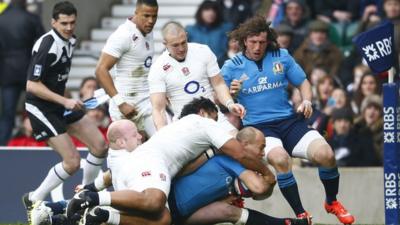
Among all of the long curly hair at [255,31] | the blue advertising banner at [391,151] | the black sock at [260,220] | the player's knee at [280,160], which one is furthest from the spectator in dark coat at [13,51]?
Answer: the blue advertising banner at [391,151]

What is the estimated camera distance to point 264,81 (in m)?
15.2

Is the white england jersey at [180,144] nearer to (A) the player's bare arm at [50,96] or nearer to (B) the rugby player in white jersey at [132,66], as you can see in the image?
(B) the rugby player in white jersey at [132,66]

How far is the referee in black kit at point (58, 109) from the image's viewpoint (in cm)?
1638

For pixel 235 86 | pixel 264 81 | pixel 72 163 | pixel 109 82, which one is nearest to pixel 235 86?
pixel 235 86

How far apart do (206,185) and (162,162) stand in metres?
0.46

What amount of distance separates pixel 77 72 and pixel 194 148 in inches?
344

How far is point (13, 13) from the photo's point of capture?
830 inches

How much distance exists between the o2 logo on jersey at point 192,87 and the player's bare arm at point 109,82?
915mm

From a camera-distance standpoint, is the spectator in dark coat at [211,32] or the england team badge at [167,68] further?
the spectator in dark coat at [211,32]

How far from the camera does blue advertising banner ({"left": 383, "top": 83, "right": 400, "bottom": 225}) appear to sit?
14297mm

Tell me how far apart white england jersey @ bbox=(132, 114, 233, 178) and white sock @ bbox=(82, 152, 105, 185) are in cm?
261

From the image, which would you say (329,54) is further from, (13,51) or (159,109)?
(159,109)

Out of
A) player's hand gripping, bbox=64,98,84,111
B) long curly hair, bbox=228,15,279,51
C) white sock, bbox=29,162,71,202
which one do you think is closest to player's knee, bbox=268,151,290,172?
long curly hair, bbox=228,15,279,51

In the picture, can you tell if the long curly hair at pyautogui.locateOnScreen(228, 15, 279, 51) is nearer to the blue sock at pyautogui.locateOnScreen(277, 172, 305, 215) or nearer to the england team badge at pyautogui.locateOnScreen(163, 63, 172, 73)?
the england team badge at pyautogui.locateOnScreen(163, 63, 172, 73)
